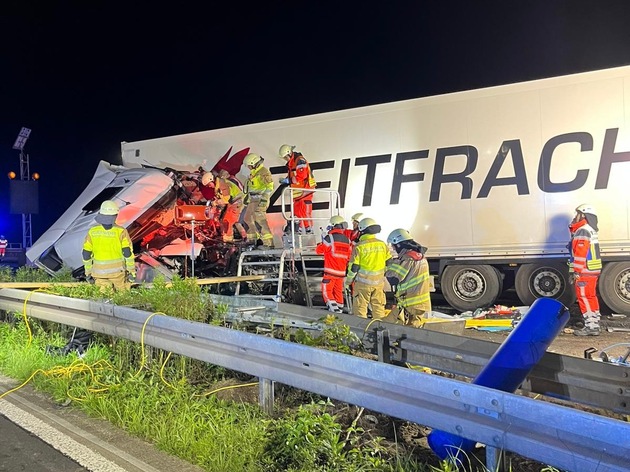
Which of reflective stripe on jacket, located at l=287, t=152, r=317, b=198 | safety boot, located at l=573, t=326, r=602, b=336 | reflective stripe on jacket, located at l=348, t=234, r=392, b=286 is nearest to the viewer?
reflective stripe on jacket, located at l=348, t=234, r=392, b=286

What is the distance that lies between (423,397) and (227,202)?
25.5 feet

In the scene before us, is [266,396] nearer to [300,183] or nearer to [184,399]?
[184,399]

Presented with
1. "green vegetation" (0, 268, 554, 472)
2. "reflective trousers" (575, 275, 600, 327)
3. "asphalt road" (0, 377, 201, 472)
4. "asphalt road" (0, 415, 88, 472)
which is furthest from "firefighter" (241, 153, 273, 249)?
Result: "asphalt road" (0, 415, 88, 472)

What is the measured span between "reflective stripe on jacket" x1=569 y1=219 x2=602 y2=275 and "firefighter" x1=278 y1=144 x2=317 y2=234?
4.07 meters

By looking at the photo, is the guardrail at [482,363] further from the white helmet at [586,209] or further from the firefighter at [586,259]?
the white helmet at [586,209]

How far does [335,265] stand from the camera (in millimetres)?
8523

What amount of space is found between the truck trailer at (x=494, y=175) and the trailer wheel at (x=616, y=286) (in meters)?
0.02

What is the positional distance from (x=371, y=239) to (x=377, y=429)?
3.89 metres

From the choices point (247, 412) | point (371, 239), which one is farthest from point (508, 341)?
point (371, 239)

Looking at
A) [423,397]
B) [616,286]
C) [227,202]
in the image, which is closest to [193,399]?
[423,397]

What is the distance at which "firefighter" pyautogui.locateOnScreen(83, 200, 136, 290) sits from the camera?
681 cm

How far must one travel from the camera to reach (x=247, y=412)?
3.64 metres

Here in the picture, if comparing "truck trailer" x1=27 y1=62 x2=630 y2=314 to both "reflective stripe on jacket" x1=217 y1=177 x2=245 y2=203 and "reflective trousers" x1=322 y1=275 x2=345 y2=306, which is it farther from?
"reflective trousers" x1=322 y1=275 x2=345 y2=306

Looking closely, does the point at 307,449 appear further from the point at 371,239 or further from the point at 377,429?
the point at 371,239
